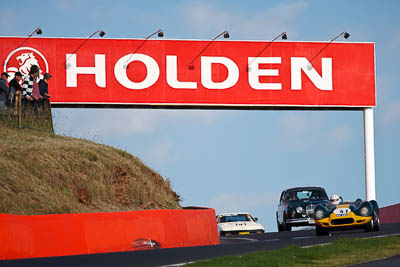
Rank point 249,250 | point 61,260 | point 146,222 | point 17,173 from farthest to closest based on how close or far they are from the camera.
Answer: point 17,173 < point 146,222 < point 249,250 < point 61,260

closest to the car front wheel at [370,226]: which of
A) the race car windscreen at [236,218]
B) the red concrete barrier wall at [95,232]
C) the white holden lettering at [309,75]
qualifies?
A: the red concrete barrier wall at [95,232]

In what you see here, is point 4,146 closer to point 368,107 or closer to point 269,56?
point 269,56

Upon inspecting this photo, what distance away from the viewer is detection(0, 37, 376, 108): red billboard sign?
118 ft

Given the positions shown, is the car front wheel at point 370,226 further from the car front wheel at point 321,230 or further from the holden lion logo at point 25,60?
→ the holden lion logo at point 25,60

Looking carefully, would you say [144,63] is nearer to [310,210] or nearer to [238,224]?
[238,224]

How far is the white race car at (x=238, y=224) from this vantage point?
28156 millimetres

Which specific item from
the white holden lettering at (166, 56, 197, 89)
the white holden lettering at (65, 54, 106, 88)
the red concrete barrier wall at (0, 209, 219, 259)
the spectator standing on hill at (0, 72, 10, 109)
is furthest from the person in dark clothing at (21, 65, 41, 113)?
the red concrete barrier wall at (0, 209, 219, 259)

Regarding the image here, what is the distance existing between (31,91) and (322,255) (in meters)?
16.9

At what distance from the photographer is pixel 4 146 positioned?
23.7m

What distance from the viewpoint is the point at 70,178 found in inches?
926

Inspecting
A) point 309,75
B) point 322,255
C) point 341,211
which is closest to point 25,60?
point 309,75

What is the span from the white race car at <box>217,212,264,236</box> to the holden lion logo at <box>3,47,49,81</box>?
1148 cm

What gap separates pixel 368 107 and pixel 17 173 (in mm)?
20285

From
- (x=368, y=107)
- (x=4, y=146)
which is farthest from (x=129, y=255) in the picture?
(x=368, y=107)
